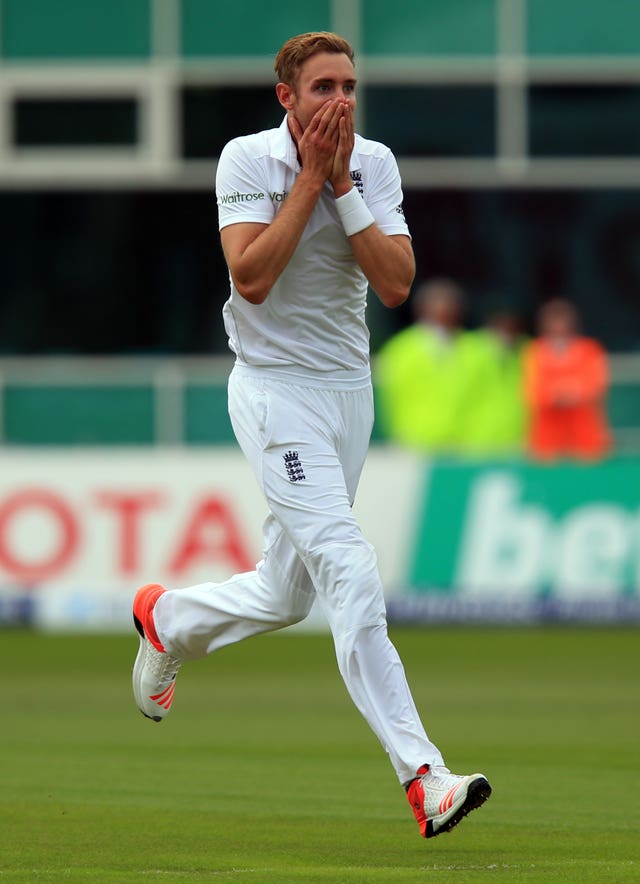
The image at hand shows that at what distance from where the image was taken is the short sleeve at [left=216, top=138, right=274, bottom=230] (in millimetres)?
6984

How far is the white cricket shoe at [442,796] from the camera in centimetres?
637

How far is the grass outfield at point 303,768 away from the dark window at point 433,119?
22.2 feet

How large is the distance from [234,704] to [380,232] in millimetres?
5225

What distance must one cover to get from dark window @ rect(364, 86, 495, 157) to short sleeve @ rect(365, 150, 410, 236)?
521 inches

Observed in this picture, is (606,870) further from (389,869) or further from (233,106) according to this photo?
(233,106)

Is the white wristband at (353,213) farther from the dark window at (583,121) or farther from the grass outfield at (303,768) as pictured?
the dark window at (583,121)

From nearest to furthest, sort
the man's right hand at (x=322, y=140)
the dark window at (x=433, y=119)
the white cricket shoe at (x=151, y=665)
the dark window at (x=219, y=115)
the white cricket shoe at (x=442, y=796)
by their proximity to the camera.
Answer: the white cricket shoe at (x=442, y=796), the man's right hand at (x=322, y=140), the white cricket shoe at (x=151, y=665), the dark window at (x=219, y=115), the dark window at (x=433, y=119)

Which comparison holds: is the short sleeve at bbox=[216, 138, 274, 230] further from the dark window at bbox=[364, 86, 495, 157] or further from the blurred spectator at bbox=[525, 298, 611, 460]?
the dark window at bbox=[364, 86, 495, 157]

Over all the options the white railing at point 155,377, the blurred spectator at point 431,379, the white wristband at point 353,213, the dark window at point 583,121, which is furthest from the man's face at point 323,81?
the dark window at point 583,121

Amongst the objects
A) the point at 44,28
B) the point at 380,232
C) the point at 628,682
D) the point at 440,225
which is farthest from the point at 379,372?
the point at 380,232

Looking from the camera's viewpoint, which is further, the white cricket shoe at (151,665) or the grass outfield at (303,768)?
the white cricket shoe at (151,665)

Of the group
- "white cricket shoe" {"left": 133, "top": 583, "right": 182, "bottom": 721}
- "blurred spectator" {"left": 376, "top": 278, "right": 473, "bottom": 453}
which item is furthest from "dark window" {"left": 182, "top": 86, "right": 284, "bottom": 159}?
"white cricket shoe" {"left": 133, "top": 583, "right": 182, "bottom": 721}

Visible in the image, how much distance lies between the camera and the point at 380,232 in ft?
22.8

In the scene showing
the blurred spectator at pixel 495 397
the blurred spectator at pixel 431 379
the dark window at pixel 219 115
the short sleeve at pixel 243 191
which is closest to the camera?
the short sleeve at pixel 243 191
